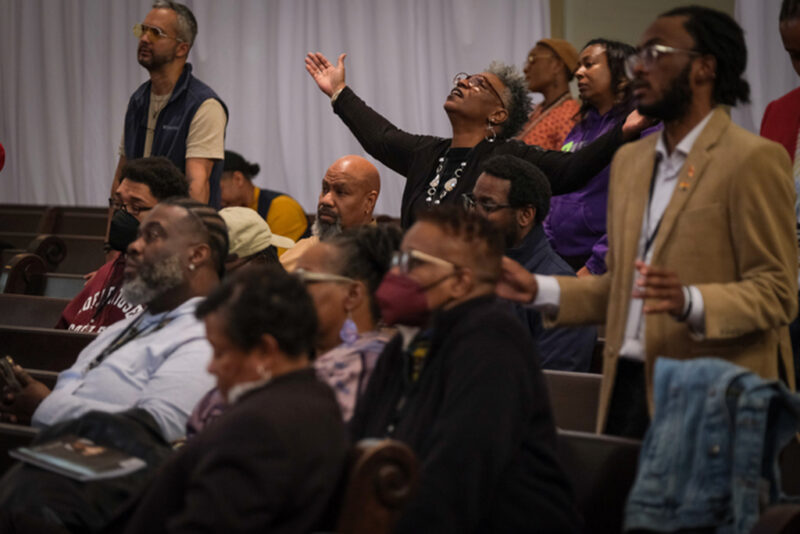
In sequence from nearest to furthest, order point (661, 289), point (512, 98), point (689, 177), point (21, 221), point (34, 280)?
point (661, 289) → point (689, 177) → point (512, 98) → point (34, 280) → point (21, 221)

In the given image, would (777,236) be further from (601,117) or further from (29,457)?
(601,117)

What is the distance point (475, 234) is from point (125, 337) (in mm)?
1232

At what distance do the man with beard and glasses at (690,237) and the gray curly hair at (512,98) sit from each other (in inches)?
59.3

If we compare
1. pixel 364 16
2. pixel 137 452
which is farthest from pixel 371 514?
pixel 364 16

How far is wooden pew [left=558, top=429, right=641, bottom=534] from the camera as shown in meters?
2.04

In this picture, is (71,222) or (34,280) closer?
(34,280)

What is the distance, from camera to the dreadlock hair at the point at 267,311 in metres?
1.83

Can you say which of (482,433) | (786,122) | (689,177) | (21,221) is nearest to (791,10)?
(786,122)

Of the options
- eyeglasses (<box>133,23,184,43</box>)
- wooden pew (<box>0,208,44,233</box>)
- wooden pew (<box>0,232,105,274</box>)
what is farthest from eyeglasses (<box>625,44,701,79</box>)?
wooden pew (<box>0,208,44,233</box>)

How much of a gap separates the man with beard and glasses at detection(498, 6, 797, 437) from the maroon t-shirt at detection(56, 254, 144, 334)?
191cm

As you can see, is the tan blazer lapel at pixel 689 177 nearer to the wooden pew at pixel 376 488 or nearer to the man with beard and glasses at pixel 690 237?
the man with beard and glasses at pixel 690 237

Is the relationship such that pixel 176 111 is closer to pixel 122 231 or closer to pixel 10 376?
pixel 122 231

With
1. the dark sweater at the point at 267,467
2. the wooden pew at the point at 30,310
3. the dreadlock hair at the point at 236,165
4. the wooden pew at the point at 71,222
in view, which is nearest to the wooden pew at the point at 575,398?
the dark sweater at the point at 267,467

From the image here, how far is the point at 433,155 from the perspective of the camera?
12.3ft
